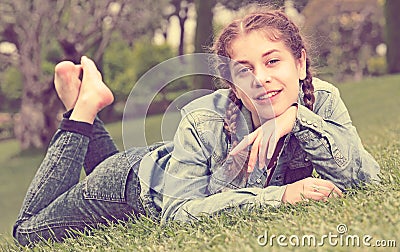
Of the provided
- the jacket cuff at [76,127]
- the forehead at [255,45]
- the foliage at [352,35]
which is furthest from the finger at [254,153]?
the foliage at [352,35]

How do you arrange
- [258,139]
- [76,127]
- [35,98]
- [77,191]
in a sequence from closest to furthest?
[258,139] → [77,191] → [76,127] → [35,98]

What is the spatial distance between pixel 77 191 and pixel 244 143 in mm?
1071

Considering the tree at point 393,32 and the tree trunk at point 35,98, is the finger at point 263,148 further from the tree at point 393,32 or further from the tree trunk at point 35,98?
the tree at point 393,32

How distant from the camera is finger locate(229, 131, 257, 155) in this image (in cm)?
→ 199

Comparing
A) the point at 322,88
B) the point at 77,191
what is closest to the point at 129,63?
the point at 77,191

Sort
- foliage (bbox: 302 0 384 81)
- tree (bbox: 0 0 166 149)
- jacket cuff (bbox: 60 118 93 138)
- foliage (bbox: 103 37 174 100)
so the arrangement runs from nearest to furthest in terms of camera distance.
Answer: jacket cuff (bbox: 60 118 93 138) < tree (bbox: 0 0 166 149) < foliage (bbox: 103 37 174 100) < foliage (bbox: 302 0 384 81)

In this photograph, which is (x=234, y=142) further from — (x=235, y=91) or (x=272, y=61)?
(x=272, y=61)

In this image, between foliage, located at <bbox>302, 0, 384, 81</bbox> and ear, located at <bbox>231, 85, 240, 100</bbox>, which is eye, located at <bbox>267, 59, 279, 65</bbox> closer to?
Result: ear, located at <bbox>231, 85, 240, 100</bbox>

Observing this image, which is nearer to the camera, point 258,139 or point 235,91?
point 258,139

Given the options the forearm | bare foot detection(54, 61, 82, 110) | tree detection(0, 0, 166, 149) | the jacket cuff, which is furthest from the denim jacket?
tree detection(0, 0, 166, 149)

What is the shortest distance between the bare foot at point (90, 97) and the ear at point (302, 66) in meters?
1.18

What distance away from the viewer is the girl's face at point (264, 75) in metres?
2.10

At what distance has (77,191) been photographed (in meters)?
2.77

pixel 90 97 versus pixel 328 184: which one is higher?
pixel 90 97
